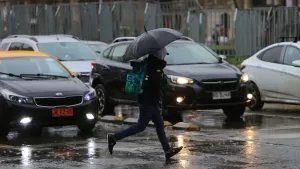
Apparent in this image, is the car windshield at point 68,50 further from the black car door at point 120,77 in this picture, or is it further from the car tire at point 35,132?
the car tire at point 35,132

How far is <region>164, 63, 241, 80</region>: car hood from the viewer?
50.3 ft

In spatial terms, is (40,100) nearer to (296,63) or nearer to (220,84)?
(220,84)

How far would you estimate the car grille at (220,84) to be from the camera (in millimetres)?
15203

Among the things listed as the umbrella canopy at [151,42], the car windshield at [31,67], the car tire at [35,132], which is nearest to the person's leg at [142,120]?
the umbrella canopy at [151,42]

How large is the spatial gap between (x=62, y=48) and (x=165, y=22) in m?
10.7

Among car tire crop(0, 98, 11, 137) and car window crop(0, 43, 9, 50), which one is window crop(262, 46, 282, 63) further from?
car window crop(0, 43, 9, 50)

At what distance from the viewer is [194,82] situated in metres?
15.2

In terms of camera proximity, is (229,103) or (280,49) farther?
(280,49)

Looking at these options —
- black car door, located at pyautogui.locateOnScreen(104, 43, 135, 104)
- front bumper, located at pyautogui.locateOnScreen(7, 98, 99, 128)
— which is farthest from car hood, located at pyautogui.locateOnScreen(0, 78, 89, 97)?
black car door, located at pyautogui.locateOnScreen(104, 43, 135, 104)

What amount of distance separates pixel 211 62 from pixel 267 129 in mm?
3021

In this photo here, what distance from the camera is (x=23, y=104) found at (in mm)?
13062

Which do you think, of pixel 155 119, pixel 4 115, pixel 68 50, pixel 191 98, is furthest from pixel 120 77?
pixel 155 119

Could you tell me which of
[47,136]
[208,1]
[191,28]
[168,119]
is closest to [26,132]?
[47,136]

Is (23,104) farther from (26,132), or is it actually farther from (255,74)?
(255,74)
